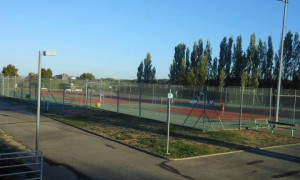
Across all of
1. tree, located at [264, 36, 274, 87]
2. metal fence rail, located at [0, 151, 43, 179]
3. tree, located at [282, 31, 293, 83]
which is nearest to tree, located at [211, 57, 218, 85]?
tree, located at [264, 36, 274, 87]

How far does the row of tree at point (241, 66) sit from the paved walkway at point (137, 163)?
148ft

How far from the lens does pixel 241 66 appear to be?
202 ft

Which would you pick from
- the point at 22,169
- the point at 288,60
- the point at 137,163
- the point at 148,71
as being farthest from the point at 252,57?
the point at 22,169

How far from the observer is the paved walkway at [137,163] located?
30.0 ft

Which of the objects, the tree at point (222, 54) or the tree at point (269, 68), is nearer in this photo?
the tree at point (269, 68)

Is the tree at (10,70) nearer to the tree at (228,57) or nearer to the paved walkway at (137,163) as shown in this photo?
the tree at (228,57)

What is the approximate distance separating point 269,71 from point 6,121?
50.4 metres

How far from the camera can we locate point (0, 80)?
45906mm

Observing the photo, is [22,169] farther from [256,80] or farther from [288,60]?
[288,60]

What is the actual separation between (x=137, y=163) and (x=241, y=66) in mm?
54369

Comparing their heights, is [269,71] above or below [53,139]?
above

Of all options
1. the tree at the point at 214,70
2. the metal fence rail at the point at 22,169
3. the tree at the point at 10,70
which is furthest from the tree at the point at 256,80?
the tree at the point at 10,70

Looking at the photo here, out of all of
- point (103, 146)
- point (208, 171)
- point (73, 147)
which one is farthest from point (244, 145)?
point (73, 147)

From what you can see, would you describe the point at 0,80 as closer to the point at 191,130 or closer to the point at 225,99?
the point at 225,99
